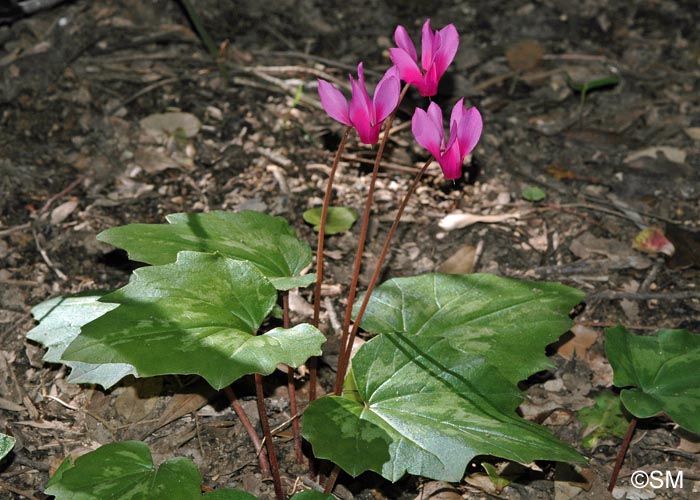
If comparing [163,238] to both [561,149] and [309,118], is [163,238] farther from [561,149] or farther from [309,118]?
[561,149]

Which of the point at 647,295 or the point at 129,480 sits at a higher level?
the point at 129,480

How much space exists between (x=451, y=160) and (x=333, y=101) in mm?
306

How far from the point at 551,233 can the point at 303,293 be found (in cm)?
105

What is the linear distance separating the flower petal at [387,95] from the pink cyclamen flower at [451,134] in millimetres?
61

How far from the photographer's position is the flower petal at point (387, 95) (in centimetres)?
172

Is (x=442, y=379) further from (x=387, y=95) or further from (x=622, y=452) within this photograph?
(x=387, y=95)

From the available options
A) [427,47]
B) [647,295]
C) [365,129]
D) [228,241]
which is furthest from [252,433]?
[647,295]

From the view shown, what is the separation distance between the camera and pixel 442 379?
1.93 m

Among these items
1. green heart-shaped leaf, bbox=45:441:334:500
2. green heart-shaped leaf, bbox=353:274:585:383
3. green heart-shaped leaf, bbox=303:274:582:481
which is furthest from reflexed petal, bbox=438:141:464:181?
green heart-shaped leaf, bbox=45:441:334:500

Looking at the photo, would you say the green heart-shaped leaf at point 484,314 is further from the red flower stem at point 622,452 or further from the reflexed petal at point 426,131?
the reflexed petal at point 426,131

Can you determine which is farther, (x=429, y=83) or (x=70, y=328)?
(x=70, y=328)

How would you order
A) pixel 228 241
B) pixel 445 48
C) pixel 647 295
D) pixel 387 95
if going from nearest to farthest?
1. pixel 387 95
2. pixel 445 48
3. pixel 228 241
4. pixel 647 295

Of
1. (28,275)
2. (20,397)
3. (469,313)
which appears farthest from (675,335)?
(28,275)

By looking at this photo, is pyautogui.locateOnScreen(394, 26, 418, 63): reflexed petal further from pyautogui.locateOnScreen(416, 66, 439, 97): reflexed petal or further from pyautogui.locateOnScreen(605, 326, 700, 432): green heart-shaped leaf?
pyautogui.locateOnScreen(605, 326, 700, 432): green heart-shaped leaf
